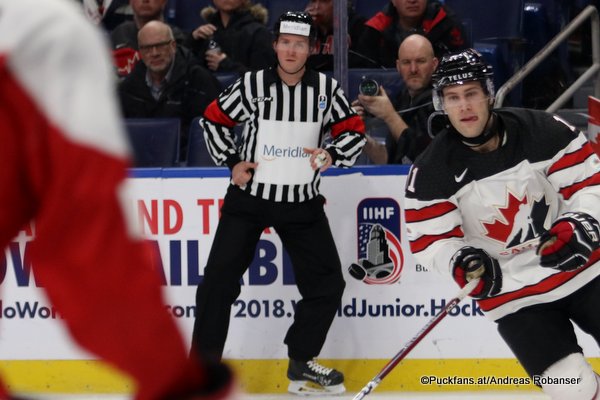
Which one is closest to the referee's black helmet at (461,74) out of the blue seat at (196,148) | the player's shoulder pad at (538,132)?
the player's shoulder pad at (538,132)

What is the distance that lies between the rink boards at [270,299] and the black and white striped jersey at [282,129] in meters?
0.20

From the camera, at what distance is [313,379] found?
427 centimetres

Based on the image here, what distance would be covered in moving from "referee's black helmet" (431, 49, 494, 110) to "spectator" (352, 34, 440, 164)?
4.15 ft

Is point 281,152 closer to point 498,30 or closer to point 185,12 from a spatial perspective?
point 498,30

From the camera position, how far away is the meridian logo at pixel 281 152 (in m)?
4.20

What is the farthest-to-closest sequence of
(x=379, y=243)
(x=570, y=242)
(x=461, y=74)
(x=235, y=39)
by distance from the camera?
(x=235, y=39) → (x=379, y=243) → (x=461, y=74) → (x=570, y=242)

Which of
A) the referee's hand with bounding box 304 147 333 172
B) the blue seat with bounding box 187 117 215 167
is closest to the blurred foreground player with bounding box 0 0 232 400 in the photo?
the referee's hand with bounding box 304 147 333 172

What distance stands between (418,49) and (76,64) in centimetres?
386

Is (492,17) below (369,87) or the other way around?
the other way around

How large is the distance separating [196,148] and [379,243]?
927mm

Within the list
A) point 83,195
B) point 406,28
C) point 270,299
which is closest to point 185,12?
point 406,28

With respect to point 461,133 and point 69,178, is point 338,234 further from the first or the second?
point 69,178

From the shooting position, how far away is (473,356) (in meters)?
4.32

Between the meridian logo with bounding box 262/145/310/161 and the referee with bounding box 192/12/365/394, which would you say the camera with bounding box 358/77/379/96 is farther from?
the meridian logo with bounding box 262/145/310/161
